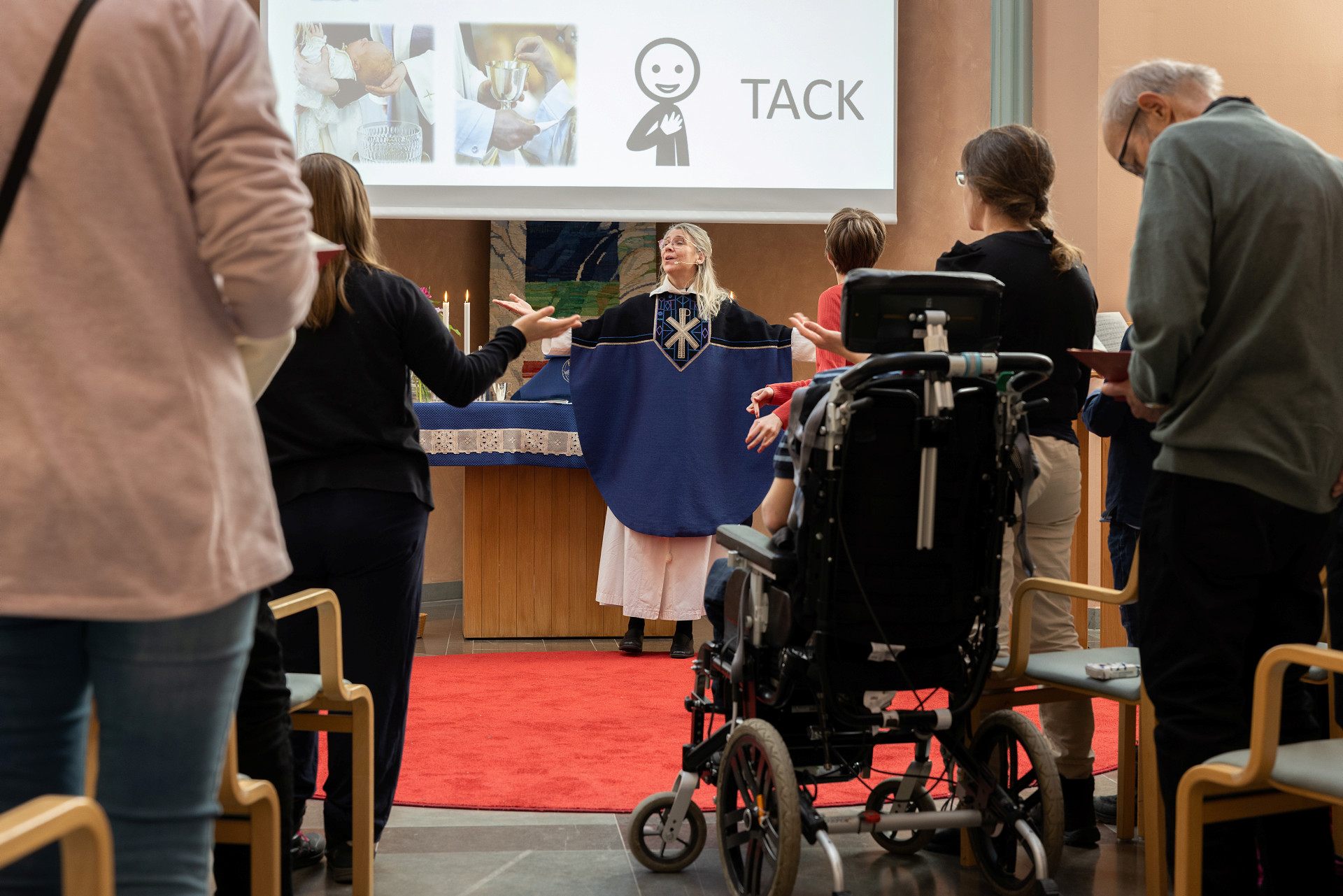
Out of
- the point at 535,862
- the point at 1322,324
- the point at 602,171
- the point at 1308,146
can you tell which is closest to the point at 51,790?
the point at 535,862

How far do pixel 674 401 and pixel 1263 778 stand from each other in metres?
3.45

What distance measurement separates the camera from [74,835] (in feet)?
2.91

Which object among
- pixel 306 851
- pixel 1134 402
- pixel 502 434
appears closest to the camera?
pixel 1134 402

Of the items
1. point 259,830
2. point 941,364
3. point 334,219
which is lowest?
point 259,830

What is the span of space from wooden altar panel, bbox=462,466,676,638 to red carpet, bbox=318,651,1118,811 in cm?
34

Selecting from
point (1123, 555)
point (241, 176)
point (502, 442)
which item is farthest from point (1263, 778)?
point (502, 442)

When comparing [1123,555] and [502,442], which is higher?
[502,442]

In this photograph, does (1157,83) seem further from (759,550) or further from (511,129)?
(511,129)

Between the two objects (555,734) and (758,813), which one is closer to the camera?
(758,813)

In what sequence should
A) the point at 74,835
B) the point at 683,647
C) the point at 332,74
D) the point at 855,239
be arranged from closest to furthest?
the point at 74,835 < the point at 855,239 < the point at 683,647 < the point at 332,74

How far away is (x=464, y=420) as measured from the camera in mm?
4812

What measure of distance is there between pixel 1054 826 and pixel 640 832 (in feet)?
2.58

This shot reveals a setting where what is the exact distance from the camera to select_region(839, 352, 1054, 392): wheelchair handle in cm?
182

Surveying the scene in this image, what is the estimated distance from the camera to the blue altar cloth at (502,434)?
4.79 metres
